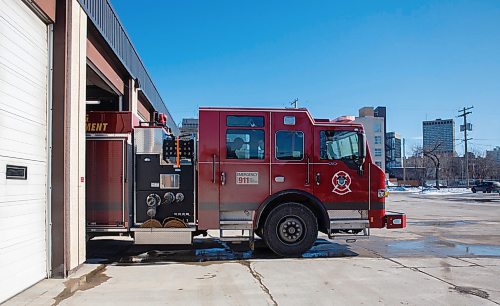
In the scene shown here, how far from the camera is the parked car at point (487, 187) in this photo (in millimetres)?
57125

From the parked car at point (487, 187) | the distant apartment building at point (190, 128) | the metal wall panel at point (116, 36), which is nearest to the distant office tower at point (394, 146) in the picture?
the parked car at point (487, 187)

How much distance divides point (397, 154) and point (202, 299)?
14591 cm

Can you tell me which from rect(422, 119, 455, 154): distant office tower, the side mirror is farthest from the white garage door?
rect(422, 119, 455, 154): distant office tower

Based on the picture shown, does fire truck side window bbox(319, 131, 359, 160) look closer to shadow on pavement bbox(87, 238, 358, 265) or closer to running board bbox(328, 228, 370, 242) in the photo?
running board bbox(328, 228, 370, 242)

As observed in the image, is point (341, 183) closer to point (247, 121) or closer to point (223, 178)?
point (247, 121)

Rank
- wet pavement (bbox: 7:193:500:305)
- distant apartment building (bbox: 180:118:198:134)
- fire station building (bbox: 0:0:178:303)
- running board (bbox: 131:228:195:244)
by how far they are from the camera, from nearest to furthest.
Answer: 1. fire station building (bbox: 0:0:178:303)
2. wet pavement (bbox: 7:193:500:305)
3. running board (bbox: 131:228:195:244)
4. distant apartment building (bbox: 180:118:198:134)

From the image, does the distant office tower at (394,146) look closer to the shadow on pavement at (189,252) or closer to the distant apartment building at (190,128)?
the distant apartment building at (190,128)

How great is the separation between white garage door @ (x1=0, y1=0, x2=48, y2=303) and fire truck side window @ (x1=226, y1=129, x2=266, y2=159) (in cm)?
356

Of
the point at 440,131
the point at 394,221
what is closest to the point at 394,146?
the point at 440,131

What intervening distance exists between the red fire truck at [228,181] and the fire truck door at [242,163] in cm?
2

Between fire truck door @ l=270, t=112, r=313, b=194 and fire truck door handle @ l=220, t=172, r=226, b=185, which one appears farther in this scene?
fire truck door @ l=270, t=112, r=313, b=194

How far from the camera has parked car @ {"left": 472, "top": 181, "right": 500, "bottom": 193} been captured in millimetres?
57125

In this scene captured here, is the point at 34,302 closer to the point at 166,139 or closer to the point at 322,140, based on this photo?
the point at 166,139

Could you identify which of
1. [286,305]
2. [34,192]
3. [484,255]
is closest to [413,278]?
[286,305]
